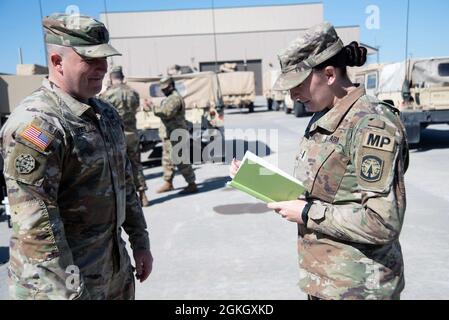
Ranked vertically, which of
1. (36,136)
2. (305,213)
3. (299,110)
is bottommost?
(299,110)

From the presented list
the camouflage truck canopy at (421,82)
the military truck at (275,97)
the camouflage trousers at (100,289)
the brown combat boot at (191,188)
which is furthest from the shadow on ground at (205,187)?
the military truck at (275,97)

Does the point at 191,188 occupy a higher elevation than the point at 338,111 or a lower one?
lower

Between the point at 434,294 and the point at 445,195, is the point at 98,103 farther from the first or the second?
the point at 445,195

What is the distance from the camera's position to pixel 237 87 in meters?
22.1

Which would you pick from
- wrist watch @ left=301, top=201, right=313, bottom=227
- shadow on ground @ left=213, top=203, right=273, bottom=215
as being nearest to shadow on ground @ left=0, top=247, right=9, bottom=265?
shadow on ground @ left=213, top=203, right=273, bottom=215

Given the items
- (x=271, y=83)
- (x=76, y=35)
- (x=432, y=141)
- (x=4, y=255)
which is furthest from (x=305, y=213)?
(x=271, y=83)

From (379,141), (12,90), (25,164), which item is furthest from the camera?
(12,90)

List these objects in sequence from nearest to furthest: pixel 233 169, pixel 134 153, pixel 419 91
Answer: pixel 233 169
pixel 134 153
pixel 419 91

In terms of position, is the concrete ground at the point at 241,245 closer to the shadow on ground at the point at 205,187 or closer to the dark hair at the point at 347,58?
the shadow on ground at the point at 205,187

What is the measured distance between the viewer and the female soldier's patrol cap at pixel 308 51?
5.69 ft

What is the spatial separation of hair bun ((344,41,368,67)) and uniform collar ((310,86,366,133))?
0.13 metres

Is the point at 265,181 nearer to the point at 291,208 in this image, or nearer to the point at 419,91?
the point at 291,208

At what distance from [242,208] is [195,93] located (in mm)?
5382

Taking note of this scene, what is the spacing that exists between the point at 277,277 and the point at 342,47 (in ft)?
8.25
